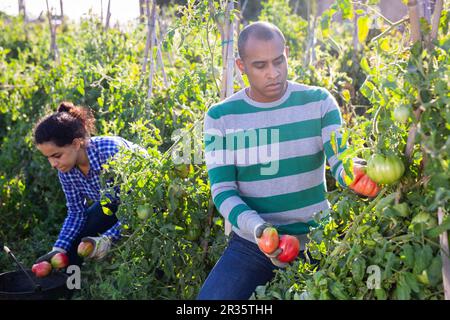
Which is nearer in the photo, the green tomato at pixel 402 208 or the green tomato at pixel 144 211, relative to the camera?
the green tomato at pixel 402 208

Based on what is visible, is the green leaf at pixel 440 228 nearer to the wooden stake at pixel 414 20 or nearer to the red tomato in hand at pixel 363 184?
the red tomato in hand at pixel 363 184

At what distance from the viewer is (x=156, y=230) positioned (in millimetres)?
2340

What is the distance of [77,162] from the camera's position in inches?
110

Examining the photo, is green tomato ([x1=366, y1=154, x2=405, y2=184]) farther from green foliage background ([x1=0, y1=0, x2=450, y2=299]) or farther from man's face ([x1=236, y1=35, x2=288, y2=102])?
man's face ([x1=236, y1=35, x2=288, y2=102])

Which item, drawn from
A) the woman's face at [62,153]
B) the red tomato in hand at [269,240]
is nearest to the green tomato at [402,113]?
the red tomato in hand at [269,240]

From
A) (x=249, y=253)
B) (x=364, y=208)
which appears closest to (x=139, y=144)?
(x=249, y=253)

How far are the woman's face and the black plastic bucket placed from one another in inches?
18.0

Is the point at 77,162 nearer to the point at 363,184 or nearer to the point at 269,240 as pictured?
the point at 269,240

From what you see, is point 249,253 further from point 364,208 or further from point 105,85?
point 105,85

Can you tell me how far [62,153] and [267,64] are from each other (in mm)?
1109

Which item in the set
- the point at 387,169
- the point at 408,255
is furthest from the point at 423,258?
the point at 387,169

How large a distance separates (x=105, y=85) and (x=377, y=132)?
8.49 feet

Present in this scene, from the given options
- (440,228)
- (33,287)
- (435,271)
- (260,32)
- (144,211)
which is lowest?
(33,287)

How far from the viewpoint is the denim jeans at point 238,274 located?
197 centimetres
